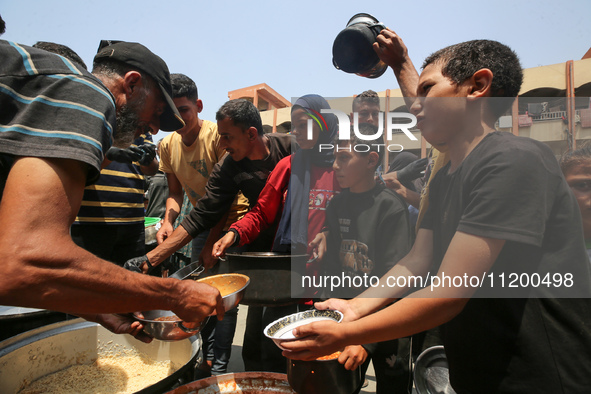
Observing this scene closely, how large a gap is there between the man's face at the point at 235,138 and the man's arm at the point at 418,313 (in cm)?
167

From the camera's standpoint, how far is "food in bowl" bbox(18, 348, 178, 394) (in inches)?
65.4

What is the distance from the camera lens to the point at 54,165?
34.5 inches

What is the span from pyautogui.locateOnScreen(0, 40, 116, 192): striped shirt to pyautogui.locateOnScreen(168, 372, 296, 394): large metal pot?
2.95ft

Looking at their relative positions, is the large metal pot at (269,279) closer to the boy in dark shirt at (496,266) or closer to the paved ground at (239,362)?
the boy in dark shirt at (496,266)

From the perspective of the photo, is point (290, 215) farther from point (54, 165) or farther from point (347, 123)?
point (54, 165)

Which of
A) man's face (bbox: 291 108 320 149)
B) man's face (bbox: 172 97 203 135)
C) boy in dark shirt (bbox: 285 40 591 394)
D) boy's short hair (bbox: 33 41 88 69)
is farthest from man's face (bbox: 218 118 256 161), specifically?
boy in dark shirt (bbox: 285 40 591 394)

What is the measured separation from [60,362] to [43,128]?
4.57 ft

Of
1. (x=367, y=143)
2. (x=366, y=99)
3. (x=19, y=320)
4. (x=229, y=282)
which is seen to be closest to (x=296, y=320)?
(x=229, y=282)

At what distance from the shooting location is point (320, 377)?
1.21 metres

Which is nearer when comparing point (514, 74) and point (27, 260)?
point (27, 260)

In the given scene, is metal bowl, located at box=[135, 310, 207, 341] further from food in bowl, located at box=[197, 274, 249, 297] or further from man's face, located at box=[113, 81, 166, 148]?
man's face, located at box=[113, 81, 166, 148]

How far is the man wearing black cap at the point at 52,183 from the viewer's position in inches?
31.9

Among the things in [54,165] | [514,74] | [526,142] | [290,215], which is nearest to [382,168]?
[290,215]

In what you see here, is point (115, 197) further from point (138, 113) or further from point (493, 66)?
point (493, 66)
